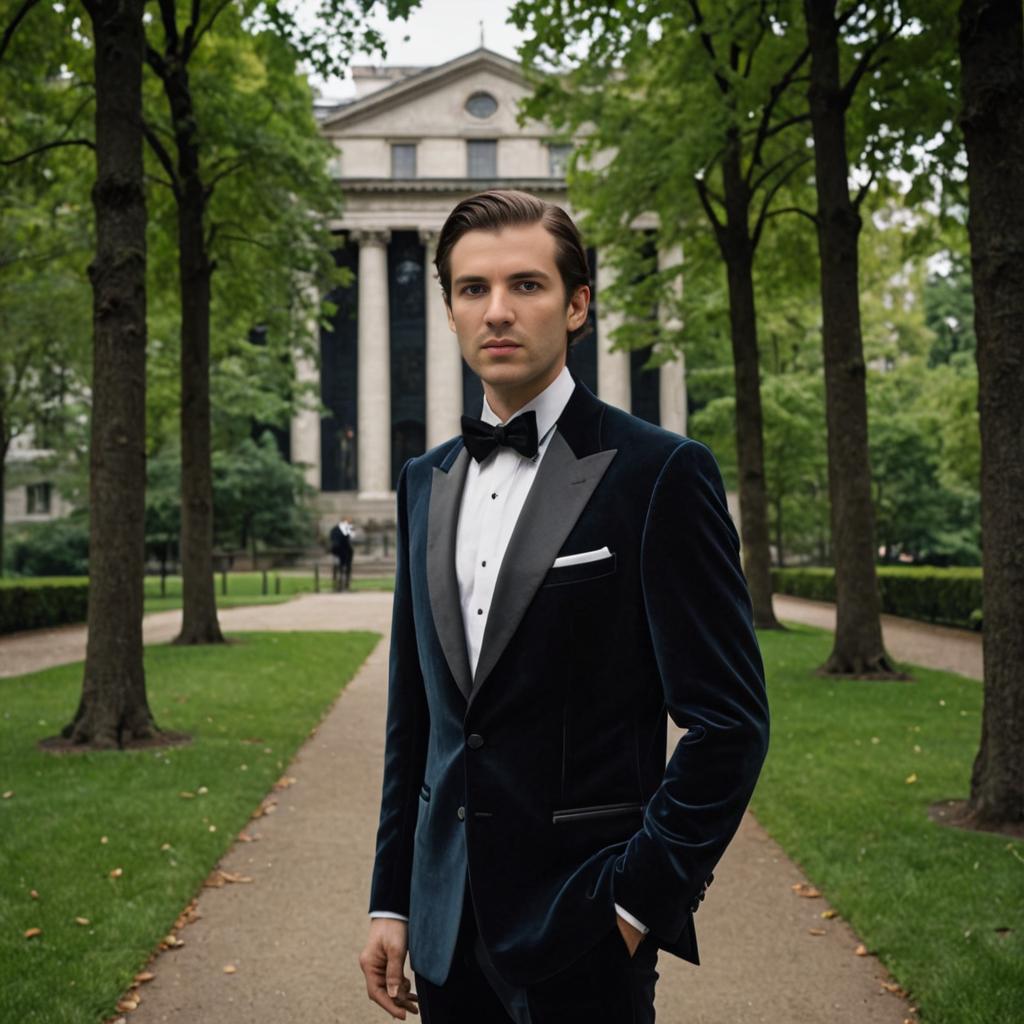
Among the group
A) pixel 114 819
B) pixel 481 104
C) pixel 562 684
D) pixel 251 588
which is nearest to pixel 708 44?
pixel 114 819

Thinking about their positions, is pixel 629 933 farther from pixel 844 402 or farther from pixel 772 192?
pixel 772 192

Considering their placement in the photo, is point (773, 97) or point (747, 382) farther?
point (747, 382)

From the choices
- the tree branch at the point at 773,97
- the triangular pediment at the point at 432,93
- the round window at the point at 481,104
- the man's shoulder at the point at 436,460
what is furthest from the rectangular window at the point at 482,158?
the man's shoulder at the point at 436,460

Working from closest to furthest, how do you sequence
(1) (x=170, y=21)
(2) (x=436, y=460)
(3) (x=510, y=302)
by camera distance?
(3) (x=510, y=302), (2) (x=436, y=460), (1) (x=170, y=21)

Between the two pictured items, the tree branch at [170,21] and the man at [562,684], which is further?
the tree branch at [170,21]

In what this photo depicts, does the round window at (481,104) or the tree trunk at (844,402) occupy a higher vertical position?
the round window at (481,104)

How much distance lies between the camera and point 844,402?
45.5 ft

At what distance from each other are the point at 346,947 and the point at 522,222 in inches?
167

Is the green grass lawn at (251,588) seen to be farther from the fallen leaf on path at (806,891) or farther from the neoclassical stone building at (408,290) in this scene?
the fallen leaf on path at (806,891)

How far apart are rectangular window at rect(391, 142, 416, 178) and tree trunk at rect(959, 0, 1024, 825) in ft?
179

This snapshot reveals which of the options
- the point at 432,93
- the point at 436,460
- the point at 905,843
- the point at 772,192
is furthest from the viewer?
the point at 432,93

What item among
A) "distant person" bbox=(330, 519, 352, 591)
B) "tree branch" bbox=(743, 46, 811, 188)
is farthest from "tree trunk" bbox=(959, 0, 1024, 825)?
"distant person" bbox=(330, 519, 352, 591)

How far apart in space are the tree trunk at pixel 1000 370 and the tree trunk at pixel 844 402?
6.28 metres

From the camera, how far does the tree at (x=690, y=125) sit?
15562 millimetres
